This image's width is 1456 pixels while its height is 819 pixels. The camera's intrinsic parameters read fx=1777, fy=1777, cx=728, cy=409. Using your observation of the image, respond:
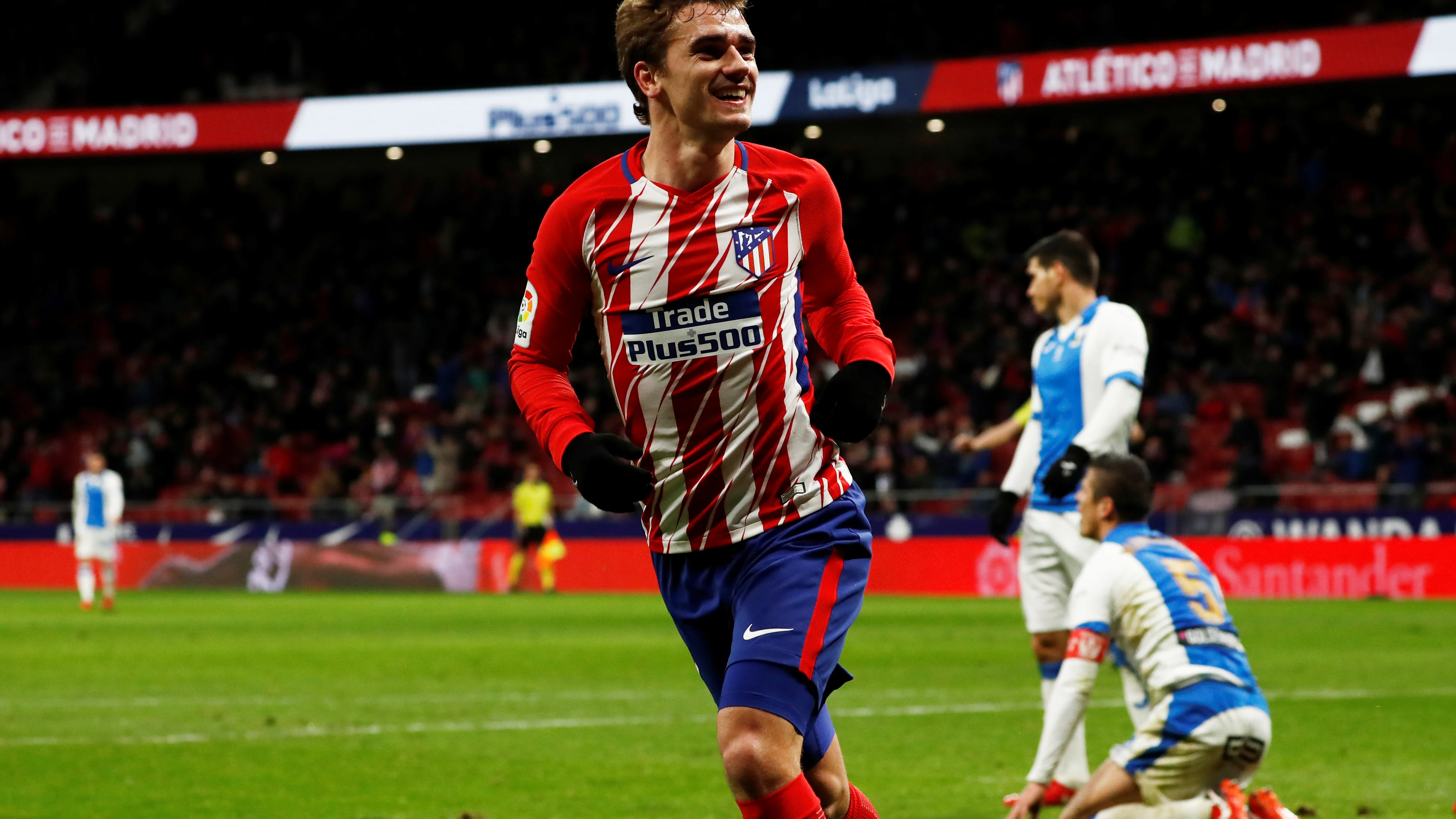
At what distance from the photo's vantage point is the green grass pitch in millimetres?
7344

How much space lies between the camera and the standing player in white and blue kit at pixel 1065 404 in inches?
281

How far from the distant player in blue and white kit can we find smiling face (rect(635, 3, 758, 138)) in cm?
1989

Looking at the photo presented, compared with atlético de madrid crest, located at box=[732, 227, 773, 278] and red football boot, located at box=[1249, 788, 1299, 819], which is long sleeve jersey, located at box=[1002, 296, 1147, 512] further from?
atlético de madrid crest, located at box=[732, 227, 773, 278]

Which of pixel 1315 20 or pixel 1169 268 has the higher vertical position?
pixel 1315 20

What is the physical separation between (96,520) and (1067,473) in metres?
18.7

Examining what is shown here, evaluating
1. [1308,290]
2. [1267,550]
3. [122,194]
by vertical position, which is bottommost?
[1267,550]

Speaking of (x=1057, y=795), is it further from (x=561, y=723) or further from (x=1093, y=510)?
(x=561, y=723)

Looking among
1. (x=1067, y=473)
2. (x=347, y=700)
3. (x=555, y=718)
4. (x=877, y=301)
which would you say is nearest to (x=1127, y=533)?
(x=1067, y=473)

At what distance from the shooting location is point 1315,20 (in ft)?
93.0

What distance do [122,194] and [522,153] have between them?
8.92 m

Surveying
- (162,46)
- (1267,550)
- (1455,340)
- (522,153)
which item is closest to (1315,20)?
(1455,340)

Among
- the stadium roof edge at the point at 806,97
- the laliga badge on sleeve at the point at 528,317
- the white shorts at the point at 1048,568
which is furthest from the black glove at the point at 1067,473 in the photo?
the stadium roof edge at the point at 806,97

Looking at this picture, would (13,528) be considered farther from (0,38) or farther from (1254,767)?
(1254,767)

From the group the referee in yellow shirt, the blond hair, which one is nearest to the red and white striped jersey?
the blond hair
